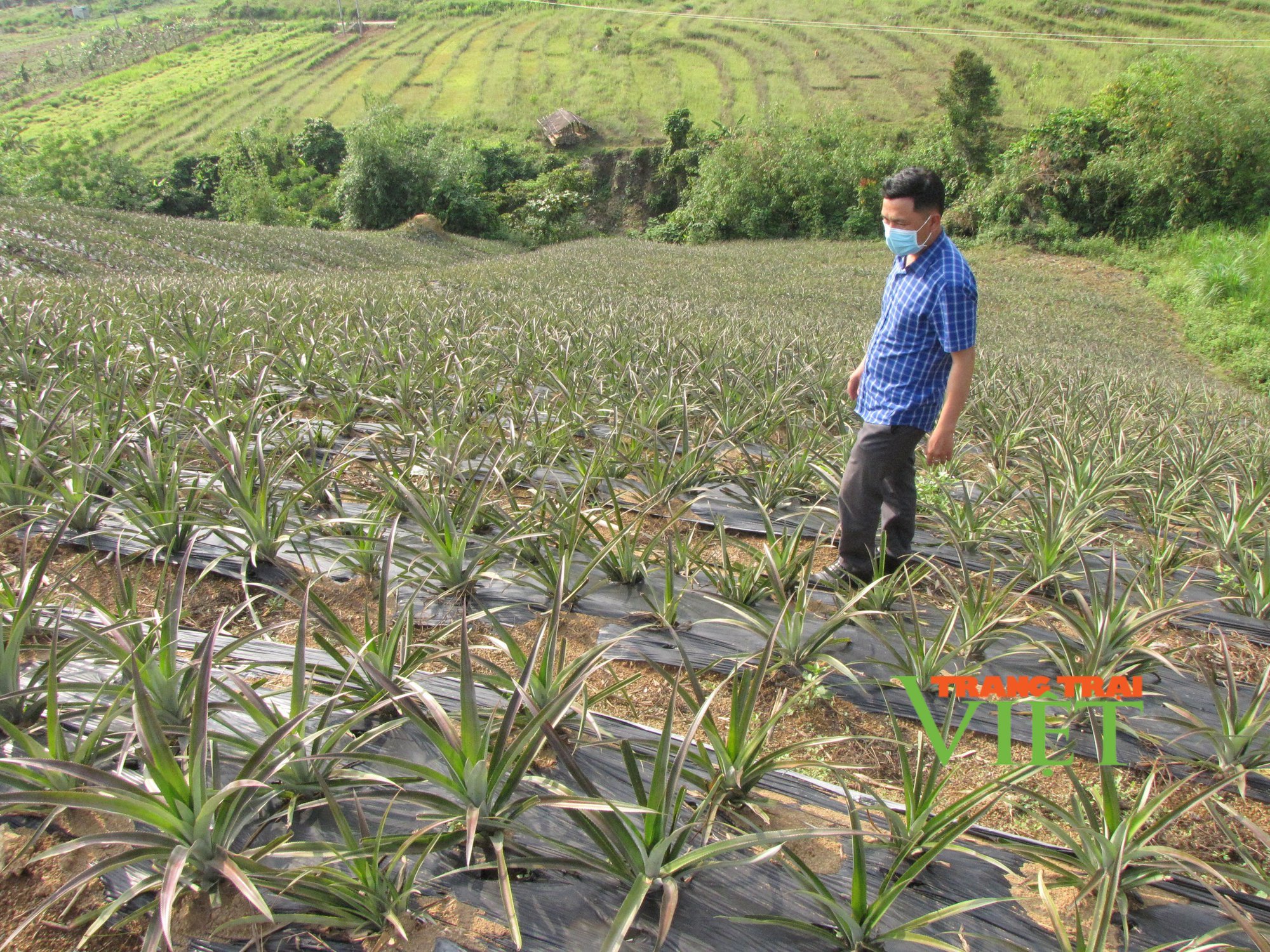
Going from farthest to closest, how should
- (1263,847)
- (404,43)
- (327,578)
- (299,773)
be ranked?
(404,43)
(327,578)
(1263,847)
(299,773)

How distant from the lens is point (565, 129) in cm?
4459

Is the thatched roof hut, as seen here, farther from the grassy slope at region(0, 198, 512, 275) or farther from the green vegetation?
the green vegetation

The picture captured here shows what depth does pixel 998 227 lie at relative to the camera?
86.1ft

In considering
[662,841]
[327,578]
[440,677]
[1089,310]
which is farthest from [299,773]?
[1089,310]

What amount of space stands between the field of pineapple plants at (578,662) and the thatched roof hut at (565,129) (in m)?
45.8

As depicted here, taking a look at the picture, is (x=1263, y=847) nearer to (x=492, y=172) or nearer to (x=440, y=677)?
(x=440, y=677)

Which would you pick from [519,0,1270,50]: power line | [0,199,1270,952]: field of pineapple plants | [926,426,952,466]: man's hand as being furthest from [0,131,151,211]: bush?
[519,0,1270,50]: power line

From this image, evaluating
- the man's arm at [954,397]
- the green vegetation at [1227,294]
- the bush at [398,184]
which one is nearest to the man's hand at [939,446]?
the man's arm at [954,397]

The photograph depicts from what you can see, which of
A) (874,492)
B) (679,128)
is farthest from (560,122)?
(874,492)

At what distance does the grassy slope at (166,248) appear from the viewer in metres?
11.4

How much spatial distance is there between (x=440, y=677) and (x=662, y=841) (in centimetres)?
78

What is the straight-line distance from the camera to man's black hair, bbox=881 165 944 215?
89.0 inches

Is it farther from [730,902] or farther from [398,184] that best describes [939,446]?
[398,184]

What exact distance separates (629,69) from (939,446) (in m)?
62.0
